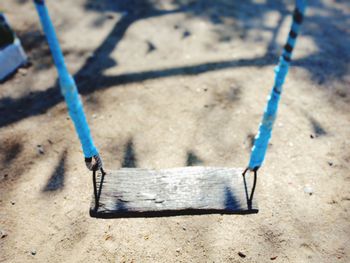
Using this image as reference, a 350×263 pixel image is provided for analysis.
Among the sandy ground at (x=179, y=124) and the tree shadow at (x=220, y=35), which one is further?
the tree shadow at (x=220, y=35)

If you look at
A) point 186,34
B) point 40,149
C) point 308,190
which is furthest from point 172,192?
point 186,34

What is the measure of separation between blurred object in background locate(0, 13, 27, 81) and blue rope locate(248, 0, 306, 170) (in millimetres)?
3472

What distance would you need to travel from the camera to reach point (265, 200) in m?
2.81

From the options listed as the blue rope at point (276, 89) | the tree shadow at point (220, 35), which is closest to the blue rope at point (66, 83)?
the blue rope at point (276, 89)

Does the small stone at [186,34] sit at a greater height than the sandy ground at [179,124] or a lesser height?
greater

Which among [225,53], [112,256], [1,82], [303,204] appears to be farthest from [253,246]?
[1,82]

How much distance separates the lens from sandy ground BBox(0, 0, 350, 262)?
2.55 m

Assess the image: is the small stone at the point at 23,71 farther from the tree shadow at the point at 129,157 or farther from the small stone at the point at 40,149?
the tree shadow at the point at 129,157

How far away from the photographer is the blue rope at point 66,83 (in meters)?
1.56

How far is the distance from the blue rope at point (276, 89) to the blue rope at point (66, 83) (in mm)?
1122

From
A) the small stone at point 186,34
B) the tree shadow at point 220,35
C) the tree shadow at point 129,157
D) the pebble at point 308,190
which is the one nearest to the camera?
the pebble at point 308,190

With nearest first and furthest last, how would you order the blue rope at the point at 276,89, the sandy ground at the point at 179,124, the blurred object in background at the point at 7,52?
the blue rope at the point at 276,89, the sandy ground at the point at 179,124, the blurred object in background at the point at 7,52

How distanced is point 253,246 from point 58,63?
200cm

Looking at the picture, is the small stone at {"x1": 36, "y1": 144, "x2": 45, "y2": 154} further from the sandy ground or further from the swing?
the swing
